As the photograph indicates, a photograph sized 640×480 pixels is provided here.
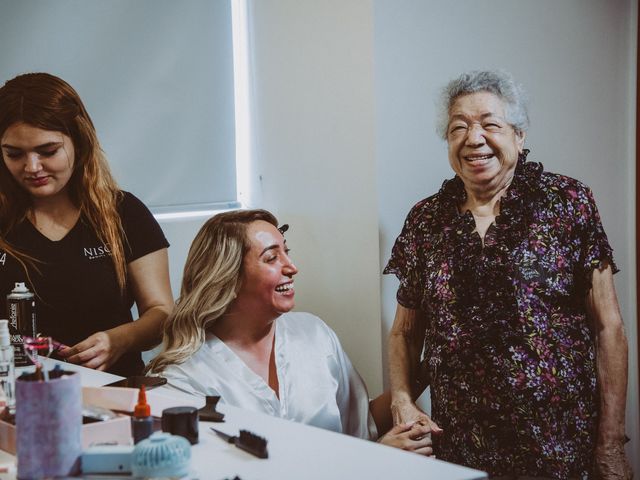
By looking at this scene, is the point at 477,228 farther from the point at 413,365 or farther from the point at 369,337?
the point at 369,337

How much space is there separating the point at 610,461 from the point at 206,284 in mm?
1190

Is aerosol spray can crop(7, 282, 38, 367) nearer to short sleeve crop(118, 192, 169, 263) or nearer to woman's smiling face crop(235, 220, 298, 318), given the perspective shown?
short sleeve crop(118, 192, 169, 263)

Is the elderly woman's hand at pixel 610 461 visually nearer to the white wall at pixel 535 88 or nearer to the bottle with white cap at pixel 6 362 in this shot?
the white wall at pixel 535 88

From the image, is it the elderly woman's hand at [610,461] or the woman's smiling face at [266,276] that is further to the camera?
the woman's smiling face at [266,276]

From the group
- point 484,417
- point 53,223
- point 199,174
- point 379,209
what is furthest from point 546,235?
point 199,174

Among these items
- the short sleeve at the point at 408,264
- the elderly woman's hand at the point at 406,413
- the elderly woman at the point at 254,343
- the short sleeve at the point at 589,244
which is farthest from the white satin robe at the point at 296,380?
the short sleeve at the point at 589,244

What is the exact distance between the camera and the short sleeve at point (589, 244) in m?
2.14

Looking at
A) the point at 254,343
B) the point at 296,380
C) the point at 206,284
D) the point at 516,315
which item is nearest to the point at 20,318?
the point at 206,284

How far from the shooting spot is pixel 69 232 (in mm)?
2453

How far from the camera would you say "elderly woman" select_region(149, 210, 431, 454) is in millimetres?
2178

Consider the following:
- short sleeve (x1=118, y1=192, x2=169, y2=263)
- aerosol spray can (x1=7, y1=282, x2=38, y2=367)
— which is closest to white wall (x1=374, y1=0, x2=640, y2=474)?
short sleeve (x1=118, y1=192, x2=169, y2=263)

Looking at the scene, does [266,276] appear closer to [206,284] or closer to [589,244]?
[206,284]

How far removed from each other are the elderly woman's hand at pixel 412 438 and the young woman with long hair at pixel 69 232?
794 millimetres

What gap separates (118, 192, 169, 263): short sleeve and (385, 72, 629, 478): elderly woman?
33.8 inches
